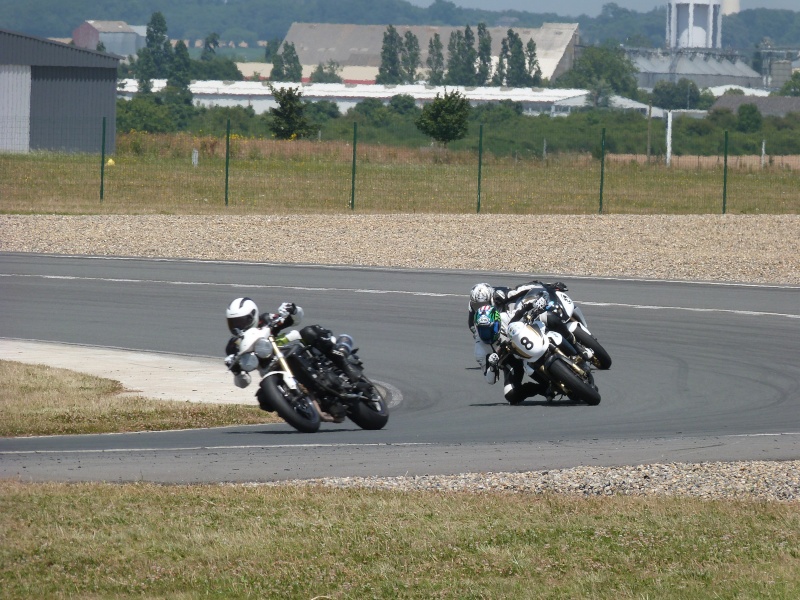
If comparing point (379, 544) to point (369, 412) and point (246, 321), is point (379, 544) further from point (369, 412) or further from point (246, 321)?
point (246, 321)

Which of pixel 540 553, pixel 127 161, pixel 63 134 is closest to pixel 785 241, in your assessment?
pixel 127 161

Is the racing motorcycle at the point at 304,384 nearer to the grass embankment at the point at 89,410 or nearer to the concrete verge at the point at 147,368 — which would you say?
the grass embankment at the point at 89,410

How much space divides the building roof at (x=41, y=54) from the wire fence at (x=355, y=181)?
189 inches

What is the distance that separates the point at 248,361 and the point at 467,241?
1896 cm

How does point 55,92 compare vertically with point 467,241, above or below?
above

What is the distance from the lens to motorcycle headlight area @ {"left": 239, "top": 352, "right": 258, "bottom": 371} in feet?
40.8

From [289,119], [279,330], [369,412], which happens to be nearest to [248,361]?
[279,330]

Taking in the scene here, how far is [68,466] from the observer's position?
35.1 feet

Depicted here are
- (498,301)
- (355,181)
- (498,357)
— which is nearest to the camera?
(498,357)

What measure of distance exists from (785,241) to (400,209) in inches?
441

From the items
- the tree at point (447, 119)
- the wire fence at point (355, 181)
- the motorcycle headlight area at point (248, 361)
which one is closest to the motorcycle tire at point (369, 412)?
the motorcycle headlight area at point (248, 361)

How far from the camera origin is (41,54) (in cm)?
5622

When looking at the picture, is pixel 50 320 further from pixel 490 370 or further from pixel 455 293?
pixel 490 370

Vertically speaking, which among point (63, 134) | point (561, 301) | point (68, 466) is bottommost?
point (68, 466)
